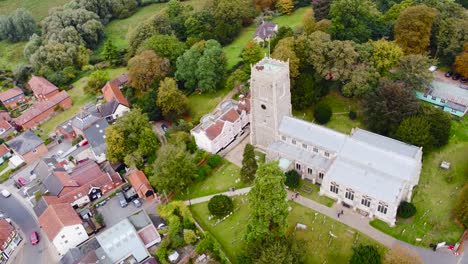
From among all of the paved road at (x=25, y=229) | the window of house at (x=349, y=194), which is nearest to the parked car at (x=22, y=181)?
the paved road at (x=25, y=229)

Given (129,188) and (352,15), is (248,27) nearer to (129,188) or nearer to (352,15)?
(352,15)

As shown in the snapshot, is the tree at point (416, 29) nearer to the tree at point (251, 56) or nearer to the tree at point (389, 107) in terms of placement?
the tree at point (389, 107)

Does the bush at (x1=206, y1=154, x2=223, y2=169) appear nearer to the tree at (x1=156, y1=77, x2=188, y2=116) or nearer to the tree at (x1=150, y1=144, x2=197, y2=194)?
the tree at (x1=150, y1=144, x2=197, y2=194)

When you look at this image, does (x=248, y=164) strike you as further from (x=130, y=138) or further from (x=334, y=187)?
(x=130, y=138)

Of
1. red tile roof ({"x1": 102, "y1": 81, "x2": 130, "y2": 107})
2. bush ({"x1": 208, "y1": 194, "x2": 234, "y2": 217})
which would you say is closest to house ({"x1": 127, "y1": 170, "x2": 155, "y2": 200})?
bush ({"x1": 208, "y1": 194, "x2": 234, "y2": 217})

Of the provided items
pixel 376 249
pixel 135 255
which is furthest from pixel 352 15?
pixel 135 255

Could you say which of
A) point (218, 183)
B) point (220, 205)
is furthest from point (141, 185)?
point (220, 205)
